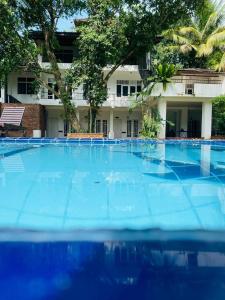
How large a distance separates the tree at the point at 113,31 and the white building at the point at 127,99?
10.9 feet

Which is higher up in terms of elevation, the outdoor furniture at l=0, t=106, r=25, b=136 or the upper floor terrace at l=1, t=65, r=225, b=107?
the upper floor terrace at l=1, t=65, r=225, b=107

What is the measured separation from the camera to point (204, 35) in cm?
2489

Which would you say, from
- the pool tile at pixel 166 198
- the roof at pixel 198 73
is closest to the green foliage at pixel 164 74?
the roof at pixel 198 73

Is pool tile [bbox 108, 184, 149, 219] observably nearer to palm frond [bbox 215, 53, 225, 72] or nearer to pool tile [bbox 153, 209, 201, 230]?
pool tile [bbox 153, 209, 201, 230]

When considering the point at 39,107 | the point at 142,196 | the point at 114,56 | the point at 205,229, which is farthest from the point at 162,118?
the point at 205,229

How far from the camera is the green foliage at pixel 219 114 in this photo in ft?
65.6

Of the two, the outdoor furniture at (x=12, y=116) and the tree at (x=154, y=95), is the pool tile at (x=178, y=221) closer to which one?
the tree at (x=154, y=95)

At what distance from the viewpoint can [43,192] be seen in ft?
18.6

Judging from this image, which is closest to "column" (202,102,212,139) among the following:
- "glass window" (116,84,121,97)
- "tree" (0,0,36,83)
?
"glass window" (116,84,121,97)

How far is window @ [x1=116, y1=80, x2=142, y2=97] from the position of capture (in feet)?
81.8

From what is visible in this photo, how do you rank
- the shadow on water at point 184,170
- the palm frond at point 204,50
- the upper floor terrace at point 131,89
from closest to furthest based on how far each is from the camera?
the shadow on water at point 184,170, the upper floor terrace at point 131,89, the palm frond at point 204,50

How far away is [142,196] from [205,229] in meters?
1.74

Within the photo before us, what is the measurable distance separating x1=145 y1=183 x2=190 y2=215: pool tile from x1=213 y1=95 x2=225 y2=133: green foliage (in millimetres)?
15012

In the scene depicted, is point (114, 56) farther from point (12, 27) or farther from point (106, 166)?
point (106, 166)
